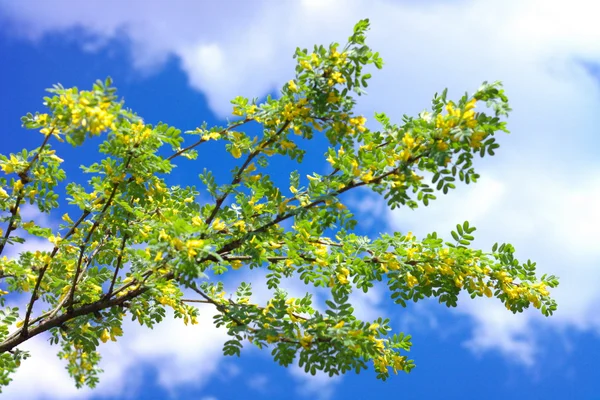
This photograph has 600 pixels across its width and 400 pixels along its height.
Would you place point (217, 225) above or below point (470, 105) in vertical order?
below

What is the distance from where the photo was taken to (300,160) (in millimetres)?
4926

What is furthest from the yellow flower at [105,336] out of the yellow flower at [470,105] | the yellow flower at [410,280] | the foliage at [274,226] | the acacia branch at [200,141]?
the yellow flower at [470,105]

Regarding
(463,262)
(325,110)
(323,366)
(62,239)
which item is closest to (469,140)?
(325,110)

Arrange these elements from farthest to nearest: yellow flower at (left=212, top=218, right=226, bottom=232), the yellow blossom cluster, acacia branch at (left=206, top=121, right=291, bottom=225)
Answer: acacia branch at (left=206, top=121, right=291, bottom=225)
yellow flower at (left=212, top=218, right=226, bottom=232)
the yellow blossom cluster

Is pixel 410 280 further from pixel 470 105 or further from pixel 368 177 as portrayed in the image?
pixel 470 105

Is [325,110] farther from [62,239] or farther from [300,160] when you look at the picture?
[62,239]

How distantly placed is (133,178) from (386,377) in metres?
2.96

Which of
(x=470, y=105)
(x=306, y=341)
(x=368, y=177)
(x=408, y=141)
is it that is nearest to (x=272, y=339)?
(x=306, y=341)

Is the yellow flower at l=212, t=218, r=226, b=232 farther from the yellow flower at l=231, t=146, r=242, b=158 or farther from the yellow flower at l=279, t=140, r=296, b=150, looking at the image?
the yellow flower at l=279, t=140, r=296, b=150

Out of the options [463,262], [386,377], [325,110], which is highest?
[325,110]

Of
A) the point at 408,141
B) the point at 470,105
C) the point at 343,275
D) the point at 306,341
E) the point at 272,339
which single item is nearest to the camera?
the point at 470,105

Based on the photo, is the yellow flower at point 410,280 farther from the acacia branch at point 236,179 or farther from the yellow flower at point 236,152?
the yellow flower at point 236,152

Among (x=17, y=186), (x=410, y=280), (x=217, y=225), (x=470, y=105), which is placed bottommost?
(x=410, y=280)

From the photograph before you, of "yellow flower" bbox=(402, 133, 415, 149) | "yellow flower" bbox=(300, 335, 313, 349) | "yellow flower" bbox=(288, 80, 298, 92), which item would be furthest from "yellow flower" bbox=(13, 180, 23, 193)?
"yellow flower" bbox=(402, 133, 415, 149)
